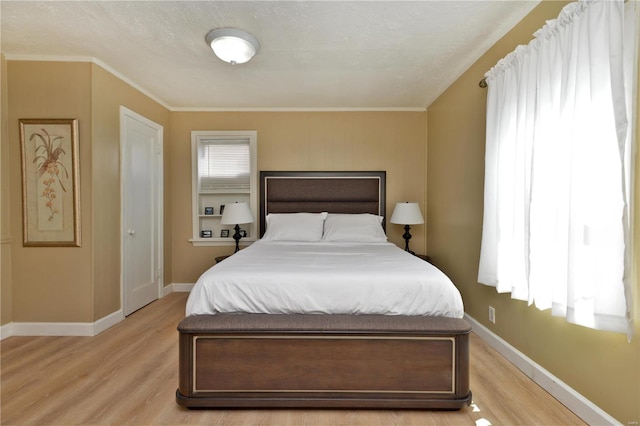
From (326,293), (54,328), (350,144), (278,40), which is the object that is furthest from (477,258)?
(54,328)

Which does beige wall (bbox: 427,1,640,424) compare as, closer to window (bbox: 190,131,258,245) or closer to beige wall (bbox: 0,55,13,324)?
window (bbox: 190,131,258,245)

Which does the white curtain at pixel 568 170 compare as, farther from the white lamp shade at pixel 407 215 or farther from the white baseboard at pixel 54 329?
the white baseboard at pixel 54 329

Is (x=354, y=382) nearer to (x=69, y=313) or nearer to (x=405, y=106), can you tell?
(x=69, y=313)

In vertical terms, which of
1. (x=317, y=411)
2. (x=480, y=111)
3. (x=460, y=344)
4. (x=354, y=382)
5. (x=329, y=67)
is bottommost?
(x=317, y=411)

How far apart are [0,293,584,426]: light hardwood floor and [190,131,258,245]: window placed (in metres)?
1.86

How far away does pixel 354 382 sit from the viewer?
1.82 metres

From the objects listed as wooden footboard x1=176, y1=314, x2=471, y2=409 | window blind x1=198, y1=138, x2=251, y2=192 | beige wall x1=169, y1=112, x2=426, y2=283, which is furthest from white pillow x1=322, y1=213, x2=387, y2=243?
wooden footboard x1=176, y1=314, x2=471, y2=409

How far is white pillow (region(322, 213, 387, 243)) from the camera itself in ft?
12.1

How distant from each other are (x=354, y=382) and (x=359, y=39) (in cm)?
251

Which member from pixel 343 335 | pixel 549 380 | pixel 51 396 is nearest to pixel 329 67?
pixel 343 335

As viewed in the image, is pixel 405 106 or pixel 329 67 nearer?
pixel 329 67

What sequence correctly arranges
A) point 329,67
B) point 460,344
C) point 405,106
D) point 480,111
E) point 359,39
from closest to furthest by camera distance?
point 460,344, point 359,39, point 480,111, point 329,67, point 405,106

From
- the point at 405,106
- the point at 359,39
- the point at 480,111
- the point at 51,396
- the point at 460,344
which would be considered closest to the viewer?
the point at 460,344

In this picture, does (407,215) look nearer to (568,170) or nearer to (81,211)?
(568,170)
